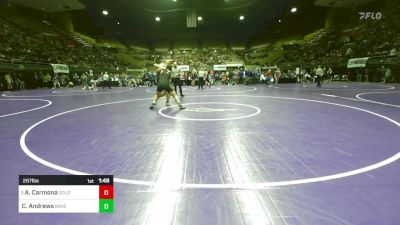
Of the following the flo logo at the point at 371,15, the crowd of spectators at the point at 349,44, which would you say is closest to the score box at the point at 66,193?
the crowd of spectators at the point at 349,44

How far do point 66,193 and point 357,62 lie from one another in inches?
1162

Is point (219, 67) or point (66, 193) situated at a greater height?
point (219, 67)

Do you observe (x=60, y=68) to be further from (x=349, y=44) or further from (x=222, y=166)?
(x=349, y=44)

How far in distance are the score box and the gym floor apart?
486 mm

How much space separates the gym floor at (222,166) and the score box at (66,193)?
1.59ft

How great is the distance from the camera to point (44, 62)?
26.8 m

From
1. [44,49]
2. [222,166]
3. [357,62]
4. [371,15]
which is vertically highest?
[371,15]

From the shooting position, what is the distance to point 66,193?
2.13 metres

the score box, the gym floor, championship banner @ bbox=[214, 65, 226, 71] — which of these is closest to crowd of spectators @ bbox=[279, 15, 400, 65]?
championship banner @ bbox=[214, 65, 226, 71]

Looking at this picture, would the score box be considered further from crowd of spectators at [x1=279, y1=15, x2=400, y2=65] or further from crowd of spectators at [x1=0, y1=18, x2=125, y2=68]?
crowd of spectators at [x1=279, y1=15, x2=400, y2=65]

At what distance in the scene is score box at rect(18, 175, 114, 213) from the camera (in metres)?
2.12

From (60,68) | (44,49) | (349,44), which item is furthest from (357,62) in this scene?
(44,49)

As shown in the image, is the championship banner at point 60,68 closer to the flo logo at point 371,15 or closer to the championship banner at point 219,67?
the championship banner at point 219,67

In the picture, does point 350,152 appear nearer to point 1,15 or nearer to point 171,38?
point 1,15
